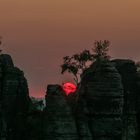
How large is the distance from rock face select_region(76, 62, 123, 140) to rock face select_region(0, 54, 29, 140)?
7.59 m

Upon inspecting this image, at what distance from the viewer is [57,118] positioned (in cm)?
12644

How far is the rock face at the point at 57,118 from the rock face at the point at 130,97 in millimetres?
8584

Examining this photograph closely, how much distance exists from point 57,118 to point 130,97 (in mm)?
11971

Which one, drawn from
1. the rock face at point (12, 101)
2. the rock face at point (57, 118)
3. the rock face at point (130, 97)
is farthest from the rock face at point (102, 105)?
the rock face at point (12, 101)

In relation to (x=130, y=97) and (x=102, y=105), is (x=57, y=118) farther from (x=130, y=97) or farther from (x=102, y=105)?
(x=130, y=97)

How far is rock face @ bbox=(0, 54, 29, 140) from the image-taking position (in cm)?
12731

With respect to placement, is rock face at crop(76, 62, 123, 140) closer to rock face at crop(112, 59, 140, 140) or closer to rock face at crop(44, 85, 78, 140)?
rock face at crop(44, 85, 78, 140)

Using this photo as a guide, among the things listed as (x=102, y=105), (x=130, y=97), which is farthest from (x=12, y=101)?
(x=130, y=97)

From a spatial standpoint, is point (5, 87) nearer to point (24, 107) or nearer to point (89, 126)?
point (24, 107)

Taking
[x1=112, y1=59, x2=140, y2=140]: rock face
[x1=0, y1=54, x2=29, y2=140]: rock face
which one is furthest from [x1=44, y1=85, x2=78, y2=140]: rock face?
[x1=112, y1=59, x2=140, y2=140]: rock face

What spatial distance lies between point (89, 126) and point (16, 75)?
11.8 meters

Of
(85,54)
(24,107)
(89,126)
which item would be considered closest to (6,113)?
(24,107)

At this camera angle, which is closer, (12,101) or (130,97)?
(12,101)

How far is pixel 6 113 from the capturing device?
12775 cm
